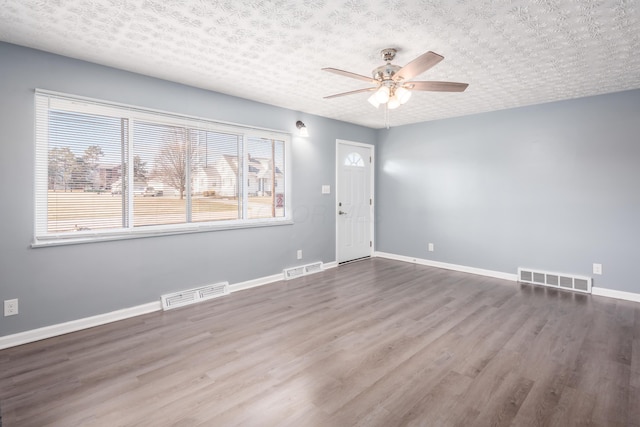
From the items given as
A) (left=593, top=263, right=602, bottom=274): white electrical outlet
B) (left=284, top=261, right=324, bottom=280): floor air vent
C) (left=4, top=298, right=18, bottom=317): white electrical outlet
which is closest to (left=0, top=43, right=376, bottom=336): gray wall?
(left=4, top=298, right=18, bottom=317): white electrical outlet

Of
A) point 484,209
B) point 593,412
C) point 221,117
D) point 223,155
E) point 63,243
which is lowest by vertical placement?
point 593,412

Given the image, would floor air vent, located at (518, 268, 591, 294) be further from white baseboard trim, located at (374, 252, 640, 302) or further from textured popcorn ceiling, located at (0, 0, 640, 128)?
textured popcorn ceiling, located at (0, 0, 640, 128)

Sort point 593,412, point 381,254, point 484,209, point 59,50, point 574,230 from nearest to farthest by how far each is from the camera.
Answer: point 593,412 → point 59,50 → point 574,230 → point 484,209 → point 381,254

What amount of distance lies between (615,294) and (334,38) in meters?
4.46

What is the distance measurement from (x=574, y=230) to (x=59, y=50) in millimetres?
6016

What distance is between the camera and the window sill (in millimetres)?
2873

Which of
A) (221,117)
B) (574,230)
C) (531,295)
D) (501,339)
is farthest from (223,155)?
(574,230)

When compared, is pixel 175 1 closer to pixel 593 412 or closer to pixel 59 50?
pixel 59 50

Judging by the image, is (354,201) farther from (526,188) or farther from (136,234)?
(136,234)

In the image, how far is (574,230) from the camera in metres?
4.22

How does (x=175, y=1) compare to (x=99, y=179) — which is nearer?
(x=175, y=1)

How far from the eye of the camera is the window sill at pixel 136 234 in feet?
9.43

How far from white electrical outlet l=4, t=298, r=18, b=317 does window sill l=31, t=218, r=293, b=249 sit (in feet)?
1.54

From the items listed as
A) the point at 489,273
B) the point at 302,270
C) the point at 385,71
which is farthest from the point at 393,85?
the point at 489,273
